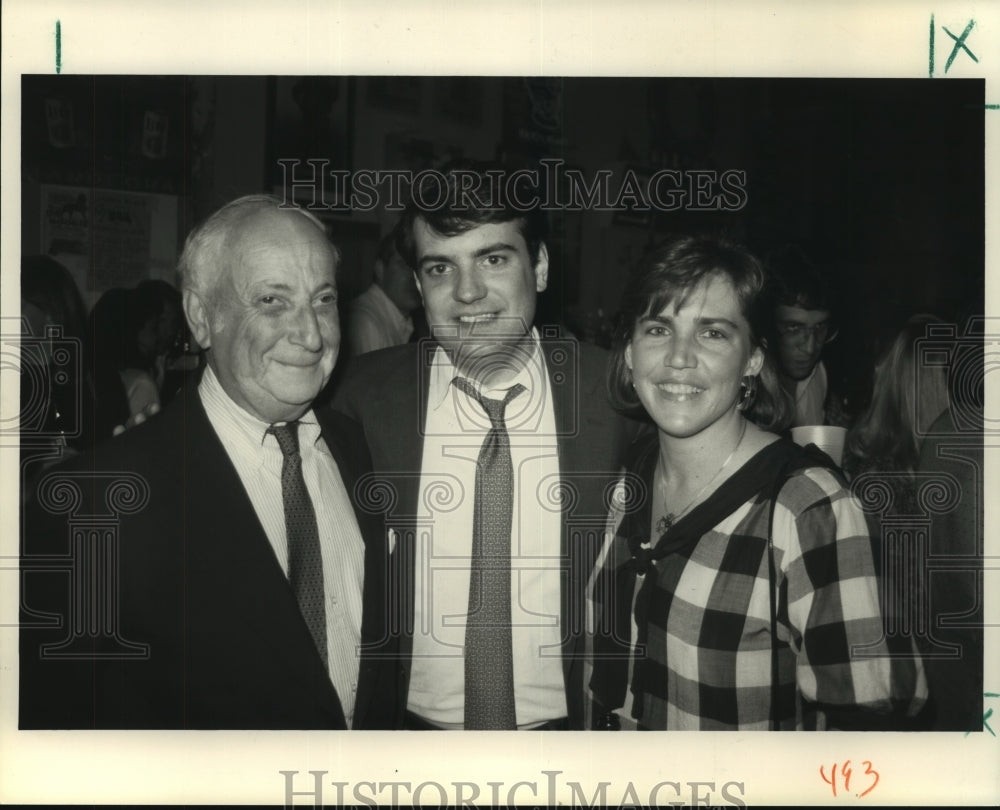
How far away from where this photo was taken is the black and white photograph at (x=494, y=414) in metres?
2.48

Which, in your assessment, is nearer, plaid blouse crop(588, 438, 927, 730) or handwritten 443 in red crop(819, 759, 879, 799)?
plaid blouse crop(588, 438, 927, 730)

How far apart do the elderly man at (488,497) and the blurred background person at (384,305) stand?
0.04m

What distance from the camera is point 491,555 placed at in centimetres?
253

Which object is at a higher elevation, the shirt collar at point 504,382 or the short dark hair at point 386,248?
the short dark hair at point 386,248

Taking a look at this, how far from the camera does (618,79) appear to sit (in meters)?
2.52

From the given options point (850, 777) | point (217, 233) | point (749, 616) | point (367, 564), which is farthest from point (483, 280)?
point (850, 777)

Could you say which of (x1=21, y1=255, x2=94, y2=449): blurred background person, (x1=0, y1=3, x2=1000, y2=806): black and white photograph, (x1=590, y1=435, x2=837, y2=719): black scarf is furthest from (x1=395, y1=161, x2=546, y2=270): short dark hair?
(x1=21, y1=255, x2=94, y2=449): blurred background person

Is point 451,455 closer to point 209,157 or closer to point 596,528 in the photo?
point 596,528

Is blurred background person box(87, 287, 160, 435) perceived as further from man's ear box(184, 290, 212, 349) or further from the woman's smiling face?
the woman's smiling face

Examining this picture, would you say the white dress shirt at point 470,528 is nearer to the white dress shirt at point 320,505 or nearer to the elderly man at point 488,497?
the elderly man at point 488,497

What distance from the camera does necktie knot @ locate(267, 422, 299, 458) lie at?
2.50 meters

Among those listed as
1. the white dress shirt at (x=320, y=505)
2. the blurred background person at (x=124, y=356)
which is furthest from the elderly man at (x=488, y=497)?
the blurred background person at (x=124, y=356)

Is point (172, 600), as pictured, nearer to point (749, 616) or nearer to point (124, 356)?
point (124, 356)

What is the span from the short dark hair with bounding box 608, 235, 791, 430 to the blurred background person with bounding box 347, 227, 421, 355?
523 millimetres
